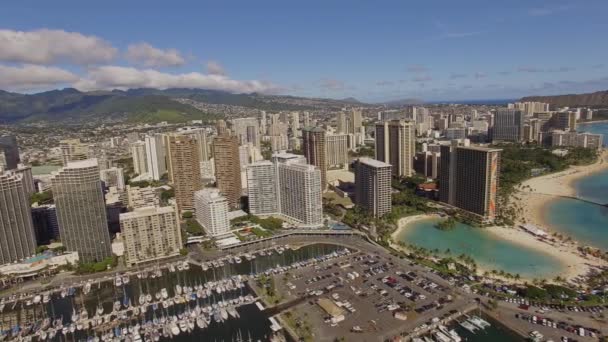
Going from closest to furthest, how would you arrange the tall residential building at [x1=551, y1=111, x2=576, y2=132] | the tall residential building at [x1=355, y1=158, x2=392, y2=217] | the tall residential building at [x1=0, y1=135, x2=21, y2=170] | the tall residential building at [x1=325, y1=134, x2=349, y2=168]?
the tall residential building at [x1=355, y1=158, x2=392, y2=217], the tall residential building at [x1=0, y1=135, x2=21, y2=170], the tall residential building at [x1=325, y1=134, x2=349, y2=168], the tall residential building at [x1=551, y1=111, x2=576, y2=132]

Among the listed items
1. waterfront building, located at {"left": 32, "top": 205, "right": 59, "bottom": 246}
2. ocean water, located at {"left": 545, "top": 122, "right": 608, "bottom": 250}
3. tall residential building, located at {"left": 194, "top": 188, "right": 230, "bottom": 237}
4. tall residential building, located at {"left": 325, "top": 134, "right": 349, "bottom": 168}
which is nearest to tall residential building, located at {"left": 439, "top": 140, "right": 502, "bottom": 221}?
ocean water, located at {"left": 545, "top": 122, "right": 608, "bottom": 250}

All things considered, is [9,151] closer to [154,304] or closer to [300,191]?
[300,191]

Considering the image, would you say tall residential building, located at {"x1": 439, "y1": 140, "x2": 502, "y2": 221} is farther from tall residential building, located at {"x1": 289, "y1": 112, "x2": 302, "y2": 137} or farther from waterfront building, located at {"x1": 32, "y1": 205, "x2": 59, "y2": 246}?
tall residential building, located at {"x1": 289, "y1": 112, "x2": 302, "y2": 137}

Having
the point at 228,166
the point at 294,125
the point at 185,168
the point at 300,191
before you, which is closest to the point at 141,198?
the point at 185,168

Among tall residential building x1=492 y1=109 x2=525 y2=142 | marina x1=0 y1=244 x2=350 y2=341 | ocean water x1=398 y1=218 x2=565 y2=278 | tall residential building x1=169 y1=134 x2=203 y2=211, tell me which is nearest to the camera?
marina x1=0 y1=244 x2=350 y2=341

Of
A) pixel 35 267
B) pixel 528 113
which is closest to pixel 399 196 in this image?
pixel 35 267

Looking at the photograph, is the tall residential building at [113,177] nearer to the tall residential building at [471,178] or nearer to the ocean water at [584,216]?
the tall residential building at [471,178]

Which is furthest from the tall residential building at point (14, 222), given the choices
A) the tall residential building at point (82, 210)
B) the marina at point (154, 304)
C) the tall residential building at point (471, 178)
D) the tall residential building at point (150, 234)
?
the tall residential building at point (471, 178)

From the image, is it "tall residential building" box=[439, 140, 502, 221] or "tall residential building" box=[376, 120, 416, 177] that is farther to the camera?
"tall residential building" box=[376, 120, 416, 177]

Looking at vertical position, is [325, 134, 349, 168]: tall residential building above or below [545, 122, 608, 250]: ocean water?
above
